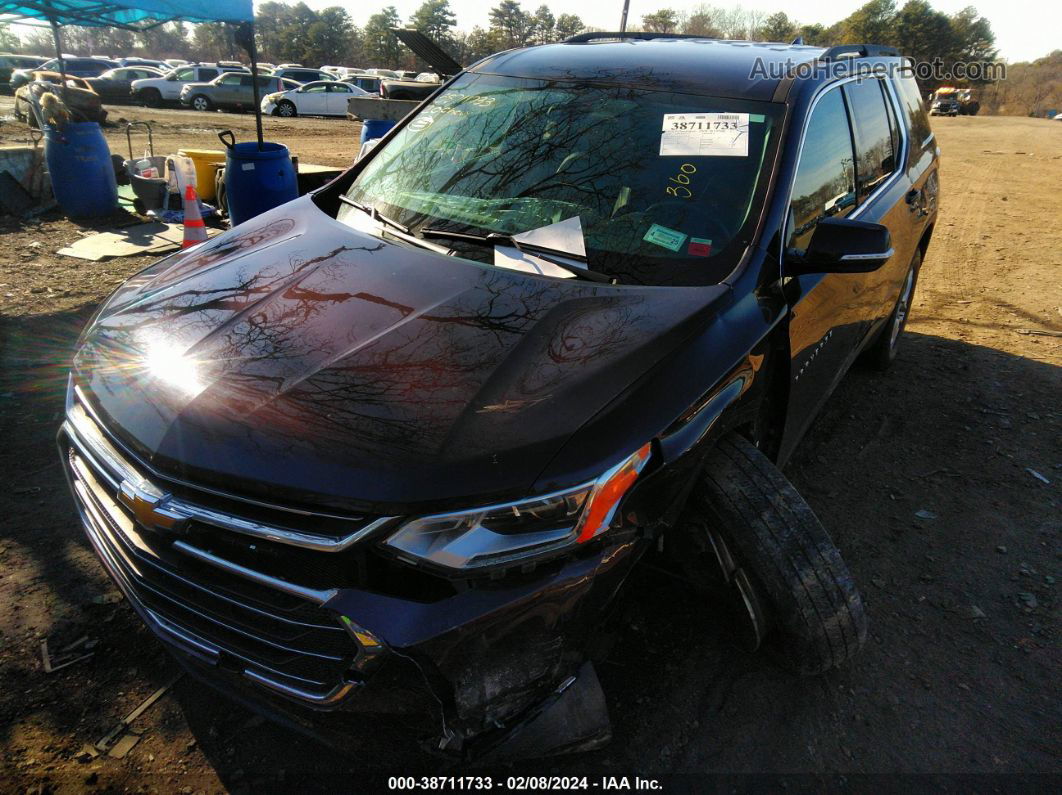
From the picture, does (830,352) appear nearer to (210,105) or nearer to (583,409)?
(583,409)

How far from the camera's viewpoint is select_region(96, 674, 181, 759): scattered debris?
201cm

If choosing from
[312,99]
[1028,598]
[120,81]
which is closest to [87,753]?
[1028,598]

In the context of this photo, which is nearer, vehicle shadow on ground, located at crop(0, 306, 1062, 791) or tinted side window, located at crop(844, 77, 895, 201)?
vehicle shadow on ground, located at crop(0, 306, 1062, 791)

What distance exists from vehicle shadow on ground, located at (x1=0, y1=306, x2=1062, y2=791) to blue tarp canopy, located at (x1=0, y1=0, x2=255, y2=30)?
Answer: 625cm

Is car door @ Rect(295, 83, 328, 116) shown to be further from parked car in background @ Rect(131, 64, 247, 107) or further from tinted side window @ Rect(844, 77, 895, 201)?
tinted side window @ Rect(844, 77, 895, 201)

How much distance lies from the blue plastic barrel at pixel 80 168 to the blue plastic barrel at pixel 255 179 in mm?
2726

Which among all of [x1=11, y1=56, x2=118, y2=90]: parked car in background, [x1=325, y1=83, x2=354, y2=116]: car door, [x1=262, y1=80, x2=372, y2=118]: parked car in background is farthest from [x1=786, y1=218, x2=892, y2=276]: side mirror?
[x1=11, y1=56, x2=118, y2=90]: parked car in background

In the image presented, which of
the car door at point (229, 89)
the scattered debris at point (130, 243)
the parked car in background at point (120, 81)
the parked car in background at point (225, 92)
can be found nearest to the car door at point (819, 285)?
the scattered debris at point (130, 243)

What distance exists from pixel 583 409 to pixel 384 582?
0.60 m

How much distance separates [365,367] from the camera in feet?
5.97

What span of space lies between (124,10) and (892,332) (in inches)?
408

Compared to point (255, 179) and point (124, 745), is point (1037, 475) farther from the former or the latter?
point (255, 179)

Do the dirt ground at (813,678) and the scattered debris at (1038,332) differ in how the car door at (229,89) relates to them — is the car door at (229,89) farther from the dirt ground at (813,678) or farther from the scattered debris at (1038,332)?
the scattered debris at (1038,332)

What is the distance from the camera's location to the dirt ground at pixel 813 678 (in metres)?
2.02
